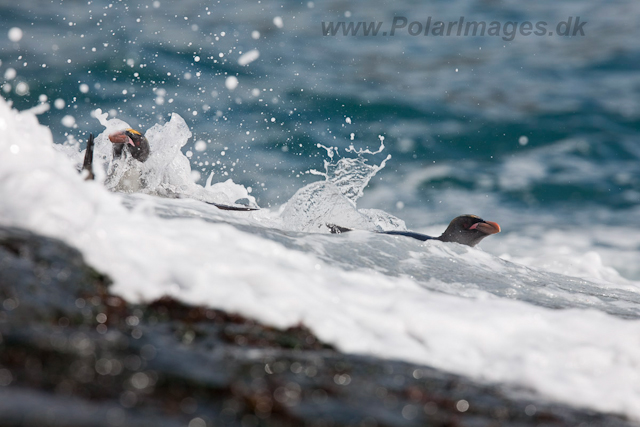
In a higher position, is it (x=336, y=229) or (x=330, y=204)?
(x=330, y=204)

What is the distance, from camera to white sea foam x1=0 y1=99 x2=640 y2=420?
1822 mm

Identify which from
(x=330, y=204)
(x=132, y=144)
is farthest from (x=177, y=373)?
(x=132, y=144)

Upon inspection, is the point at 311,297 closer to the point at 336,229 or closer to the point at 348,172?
the point at 336,229

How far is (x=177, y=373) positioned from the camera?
1.20 metres

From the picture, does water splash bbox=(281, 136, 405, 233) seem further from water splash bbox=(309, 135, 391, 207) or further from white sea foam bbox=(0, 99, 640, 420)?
white sea foam bbox=(0, 99, 640, 420)

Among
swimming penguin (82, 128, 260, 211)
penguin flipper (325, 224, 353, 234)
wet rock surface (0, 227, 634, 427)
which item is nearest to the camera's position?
wet rock surface (0, 227, 634, 427)

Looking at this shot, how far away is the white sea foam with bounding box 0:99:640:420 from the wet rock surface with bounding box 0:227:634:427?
9cm

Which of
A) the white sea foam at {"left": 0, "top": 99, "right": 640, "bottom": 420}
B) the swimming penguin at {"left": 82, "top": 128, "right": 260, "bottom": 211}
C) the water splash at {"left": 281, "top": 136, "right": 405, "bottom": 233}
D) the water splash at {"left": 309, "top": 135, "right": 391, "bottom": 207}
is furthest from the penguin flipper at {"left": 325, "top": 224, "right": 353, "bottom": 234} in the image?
the white sea foam at {"left": 0, "top": 99, "right": 640, "bottom": 420}

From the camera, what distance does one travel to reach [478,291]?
322cm

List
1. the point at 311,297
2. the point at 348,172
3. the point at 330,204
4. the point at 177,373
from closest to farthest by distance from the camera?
the point at 177,373, the point at 311,297, the point at 330,204, the point at 348,172

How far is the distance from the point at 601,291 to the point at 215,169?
6.99 m

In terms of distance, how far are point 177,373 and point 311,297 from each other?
889 millimetres

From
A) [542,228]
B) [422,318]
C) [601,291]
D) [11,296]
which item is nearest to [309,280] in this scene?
[422,318]

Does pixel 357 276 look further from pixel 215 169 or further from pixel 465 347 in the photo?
pixel 215 169
